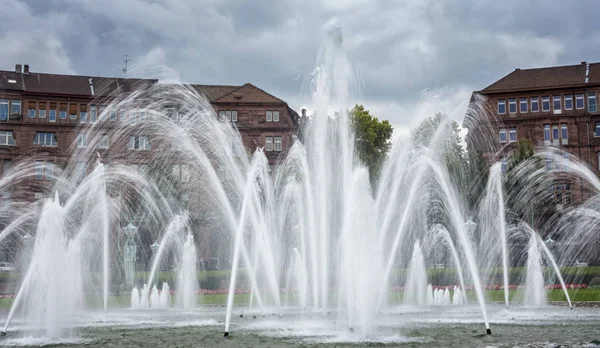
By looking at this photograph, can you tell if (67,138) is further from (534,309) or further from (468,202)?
(534,309)

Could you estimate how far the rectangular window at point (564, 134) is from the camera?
68.9 m

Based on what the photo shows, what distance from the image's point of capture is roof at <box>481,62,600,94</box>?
70.2 m

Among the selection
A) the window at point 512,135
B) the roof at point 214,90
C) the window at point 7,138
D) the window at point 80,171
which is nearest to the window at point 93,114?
the window at point 80,171

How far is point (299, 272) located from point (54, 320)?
12.6 m

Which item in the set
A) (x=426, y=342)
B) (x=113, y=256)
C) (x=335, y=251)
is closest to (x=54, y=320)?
(x=426, y=342)

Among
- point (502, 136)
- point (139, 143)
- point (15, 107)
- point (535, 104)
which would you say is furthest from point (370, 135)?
point (15, 107)

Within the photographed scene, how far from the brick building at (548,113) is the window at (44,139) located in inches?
1752

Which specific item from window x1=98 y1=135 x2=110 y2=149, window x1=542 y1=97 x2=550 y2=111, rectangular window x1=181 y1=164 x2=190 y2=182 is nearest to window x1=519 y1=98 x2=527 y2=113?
window x1=542 y1=97 x2=550 y2=111

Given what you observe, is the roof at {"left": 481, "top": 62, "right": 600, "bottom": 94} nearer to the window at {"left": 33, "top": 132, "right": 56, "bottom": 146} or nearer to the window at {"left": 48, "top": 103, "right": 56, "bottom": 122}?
the window at {"left": 48, "top": 103, "right": 56, "bottom": 122}

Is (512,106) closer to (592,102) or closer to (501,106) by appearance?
(501,106)

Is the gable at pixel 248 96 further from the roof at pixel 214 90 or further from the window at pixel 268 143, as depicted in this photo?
the window at pixel 268 143

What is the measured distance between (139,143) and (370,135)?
26.0 m

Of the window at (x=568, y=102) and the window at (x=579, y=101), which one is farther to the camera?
the window at (x=568, y=102)

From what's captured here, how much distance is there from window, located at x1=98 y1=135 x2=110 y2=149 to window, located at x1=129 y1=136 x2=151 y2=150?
99.3 inches
